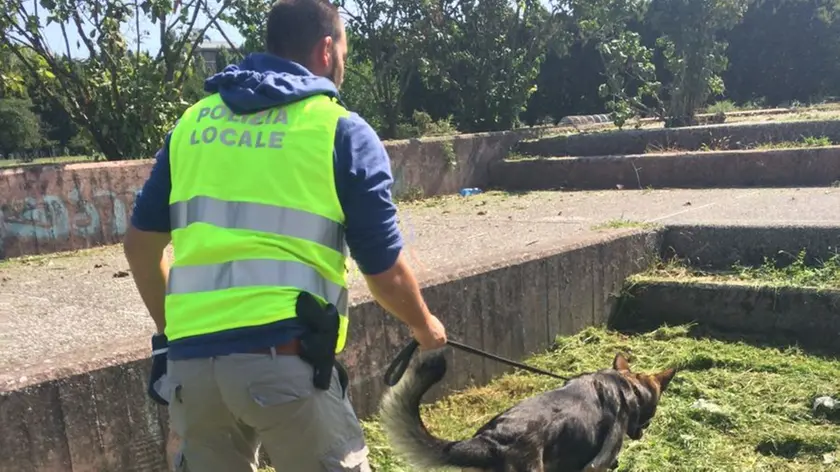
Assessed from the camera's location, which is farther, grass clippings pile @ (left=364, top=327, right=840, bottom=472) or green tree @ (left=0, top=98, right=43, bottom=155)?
green tree @ (left=0, top=98, right=43, bottom=155)

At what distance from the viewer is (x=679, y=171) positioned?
1127 centimetres

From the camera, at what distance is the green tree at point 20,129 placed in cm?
4545

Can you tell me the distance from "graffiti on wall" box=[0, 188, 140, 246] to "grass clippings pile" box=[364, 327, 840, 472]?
4.23m

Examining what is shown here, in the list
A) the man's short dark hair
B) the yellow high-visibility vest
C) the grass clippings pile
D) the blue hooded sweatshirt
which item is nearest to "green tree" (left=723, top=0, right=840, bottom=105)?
the grass clippings pile

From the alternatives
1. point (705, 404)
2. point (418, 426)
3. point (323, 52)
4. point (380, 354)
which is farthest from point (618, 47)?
point (323, 52)

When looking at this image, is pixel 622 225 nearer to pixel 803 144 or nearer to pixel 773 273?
pixel 773 273

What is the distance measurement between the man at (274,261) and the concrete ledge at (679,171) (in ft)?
31.7

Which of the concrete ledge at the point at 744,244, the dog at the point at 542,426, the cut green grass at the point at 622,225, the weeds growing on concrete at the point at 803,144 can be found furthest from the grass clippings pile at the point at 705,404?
the weeds growing on concrete at the point at 803,144

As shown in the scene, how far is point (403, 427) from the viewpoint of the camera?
2.94 m

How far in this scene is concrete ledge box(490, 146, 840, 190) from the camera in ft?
34.0

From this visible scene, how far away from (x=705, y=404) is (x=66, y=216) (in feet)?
20.1

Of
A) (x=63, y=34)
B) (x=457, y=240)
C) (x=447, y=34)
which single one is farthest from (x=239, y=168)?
(x=447, y=34)

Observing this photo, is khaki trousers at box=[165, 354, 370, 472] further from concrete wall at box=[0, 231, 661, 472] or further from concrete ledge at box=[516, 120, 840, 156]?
concrete ledge at box=[516, 120, 840, 156]

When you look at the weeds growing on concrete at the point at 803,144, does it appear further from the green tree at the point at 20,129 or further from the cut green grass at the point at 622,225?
the green tree at the point at 20,129
